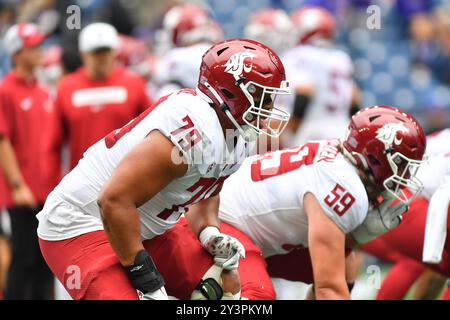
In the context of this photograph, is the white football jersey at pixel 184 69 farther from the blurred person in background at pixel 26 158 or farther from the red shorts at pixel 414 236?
the red shorts at pixel 414 236

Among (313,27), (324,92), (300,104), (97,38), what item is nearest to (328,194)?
(97,38)

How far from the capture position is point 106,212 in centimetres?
350

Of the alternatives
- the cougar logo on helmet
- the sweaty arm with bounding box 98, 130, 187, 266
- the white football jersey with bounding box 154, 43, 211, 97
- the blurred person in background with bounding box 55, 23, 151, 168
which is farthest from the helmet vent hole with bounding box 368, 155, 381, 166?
the blurred person in background with bounding box 55, 23, 151, 168

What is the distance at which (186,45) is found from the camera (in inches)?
276

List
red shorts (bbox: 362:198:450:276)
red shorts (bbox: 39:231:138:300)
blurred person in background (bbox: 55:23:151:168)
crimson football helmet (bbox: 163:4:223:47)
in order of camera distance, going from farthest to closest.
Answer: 1. crimson football helmet (bbox: 163:4:223:47)
2. blurred person in background (bbox: 55:23:151:168)
3. red shorts (bbox: 362:198:450:276)
4. red shorts (bbox: 39:231:138:300)

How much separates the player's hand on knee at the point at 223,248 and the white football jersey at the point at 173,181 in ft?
0.58

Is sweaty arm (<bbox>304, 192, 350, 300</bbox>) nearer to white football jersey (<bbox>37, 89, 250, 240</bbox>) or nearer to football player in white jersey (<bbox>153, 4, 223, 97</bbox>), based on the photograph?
white football jersey (<bbox>37, 89, 250, 240</bbox>)

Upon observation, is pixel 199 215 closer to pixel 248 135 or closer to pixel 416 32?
pixel 248 135

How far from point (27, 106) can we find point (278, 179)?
2571mm

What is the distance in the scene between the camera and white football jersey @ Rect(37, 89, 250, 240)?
11.9 feet

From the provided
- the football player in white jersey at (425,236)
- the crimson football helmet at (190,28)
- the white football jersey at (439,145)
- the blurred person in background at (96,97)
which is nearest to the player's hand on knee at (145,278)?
the football player in white jersey at (425,236)

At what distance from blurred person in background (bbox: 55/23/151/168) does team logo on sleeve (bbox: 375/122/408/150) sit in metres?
2.64

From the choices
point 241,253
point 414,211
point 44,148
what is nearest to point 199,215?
point 241,253

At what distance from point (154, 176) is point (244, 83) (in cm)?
53
